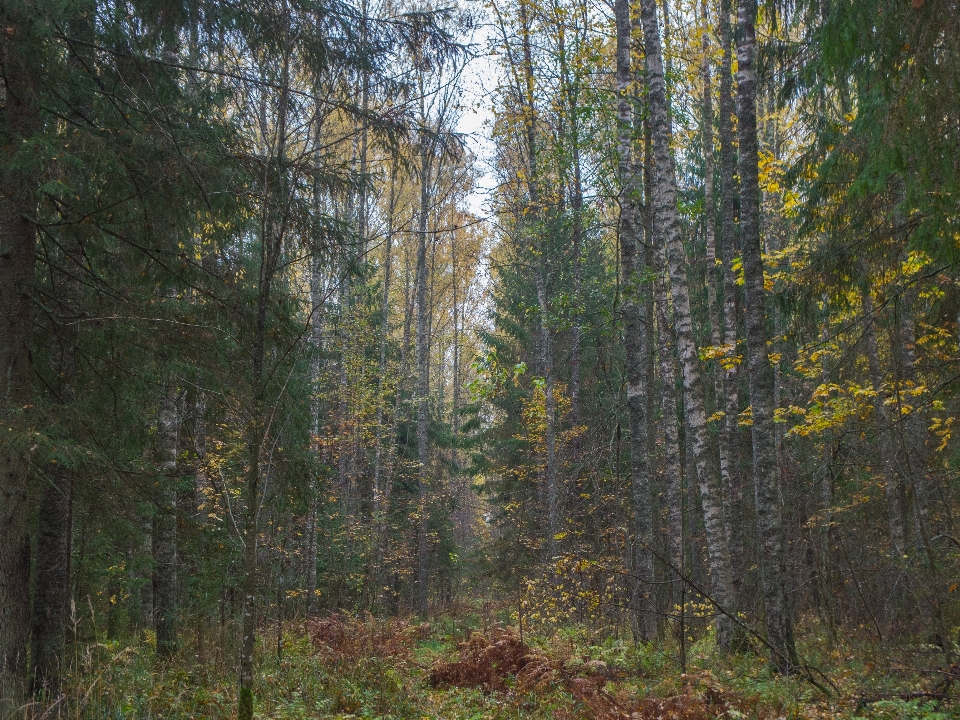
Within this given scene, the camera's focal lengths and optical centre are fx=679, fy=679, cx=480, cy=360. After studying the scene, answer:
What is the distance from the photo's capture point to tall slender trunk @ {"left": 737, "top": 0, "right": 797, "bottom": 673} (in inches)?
290

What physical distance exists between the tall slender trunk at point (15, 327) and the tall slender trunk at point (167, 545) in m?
1.65

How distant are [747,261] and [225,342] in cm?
598

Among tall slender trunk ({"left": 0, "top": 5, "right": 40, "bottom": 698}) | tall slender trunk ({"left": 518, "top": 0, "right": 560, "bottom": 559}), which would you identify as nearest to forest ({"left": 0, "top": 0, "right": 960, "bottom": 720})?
tall slender trunk ({"left": 0, "top": 5, "right": 40, "bottom": 698})

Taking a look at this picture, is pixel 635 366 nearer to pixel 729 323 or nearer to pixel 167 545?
pixel 729 323

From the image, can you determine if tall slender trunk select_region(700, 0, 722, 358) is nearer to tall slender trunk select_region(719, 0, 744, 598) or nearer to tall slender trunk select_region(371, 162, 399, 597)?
tall slender trunk select_region(719, 0, 744, 598)

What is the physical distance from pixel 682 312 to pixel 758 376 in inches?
79.3

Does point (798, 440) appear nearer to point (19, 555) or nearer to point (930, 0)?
point (930, 0)

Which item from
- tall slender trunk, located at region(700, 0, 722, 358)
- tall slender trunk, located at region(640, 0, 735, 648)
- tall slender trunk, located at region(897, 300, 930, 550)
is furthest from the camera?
tall slender trunk, located at region(700, 0, 722, 358)

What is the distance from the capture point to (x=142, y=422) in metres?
7.43

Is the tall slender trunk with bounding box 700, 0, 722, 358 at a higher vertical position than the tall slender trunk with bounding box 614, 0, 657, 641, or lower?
higher

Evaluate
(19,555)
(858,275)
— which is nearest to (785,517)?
(858,275)

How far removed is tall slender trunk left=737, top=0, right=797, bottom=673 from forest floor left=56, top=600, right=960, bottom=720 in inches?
29.1

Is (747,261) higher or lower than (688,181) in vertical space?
lower

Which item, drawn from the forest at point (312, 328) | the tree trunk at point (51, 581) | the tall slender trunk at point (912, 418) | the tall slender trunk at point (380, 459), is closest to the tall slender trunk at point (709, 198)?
the forest at point (312, 328)
